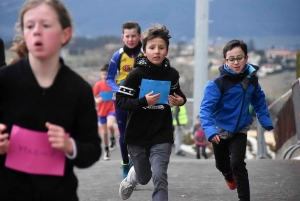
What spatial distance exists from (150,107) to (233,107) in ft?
3.14

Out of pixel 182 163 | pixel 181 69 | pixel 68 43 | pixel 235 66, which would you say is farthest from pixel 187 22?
pixel 68 43

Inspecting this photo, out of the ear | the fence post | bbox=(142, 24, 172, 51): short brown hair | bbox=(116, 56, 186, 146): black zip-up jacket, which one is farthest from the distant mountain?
the ear

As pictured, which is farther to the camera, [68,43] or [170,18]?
[170,18]

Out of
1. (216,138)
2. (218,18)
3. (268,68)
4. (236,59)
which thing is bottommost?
(268,68)

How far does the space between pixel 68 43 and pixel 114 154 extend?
18633 mm

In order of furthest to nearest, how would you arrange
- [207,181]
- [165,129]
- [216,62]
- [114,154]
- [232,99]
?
[216,62], [114,154], [207,181], [232,99], [165,129]

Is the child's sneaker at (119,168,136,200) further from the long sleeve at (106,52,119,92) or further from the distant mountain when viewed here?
the distant mountain

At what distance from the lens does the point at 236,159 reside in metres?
7.06

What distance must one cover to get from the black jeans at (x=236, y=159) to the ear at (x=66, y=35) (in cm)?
363

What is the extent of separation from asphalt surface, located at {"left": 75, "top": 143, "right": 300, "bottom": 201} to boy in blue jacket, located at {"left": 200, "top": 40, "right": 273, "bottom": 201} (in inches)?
35.7

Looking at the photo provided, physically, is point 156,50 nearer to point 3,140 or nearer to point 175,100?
point 175,100

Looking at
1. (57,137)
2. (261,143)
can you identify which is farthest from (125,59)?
(261,143)

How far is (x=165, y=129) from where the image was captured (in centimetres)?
670

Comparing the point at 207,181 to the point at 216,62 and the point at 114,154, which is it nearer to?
the point at 114,154
